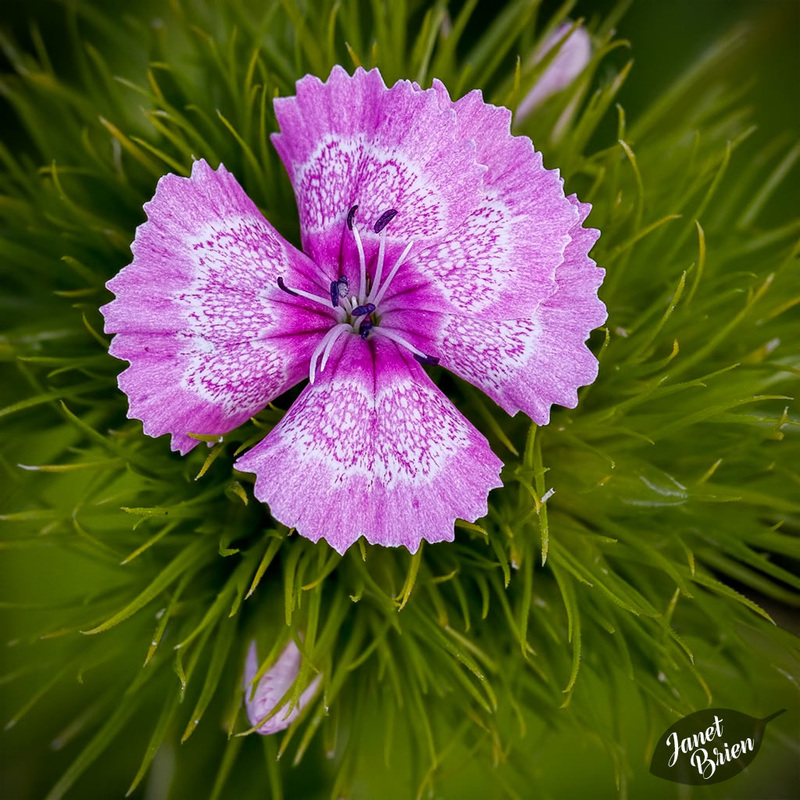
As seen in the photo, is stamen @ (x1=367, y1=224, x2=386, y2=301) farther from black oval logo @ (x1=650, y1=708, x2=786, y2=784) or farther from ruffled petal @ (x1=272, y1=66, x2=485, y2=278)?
black oval logo @ (x1=650, y1=708, x2=786, y2=784)

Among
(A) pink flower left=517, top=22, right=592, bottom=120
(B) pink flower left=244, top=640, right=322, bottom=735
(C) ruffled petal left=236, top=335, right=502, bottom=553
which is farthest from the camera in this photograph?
(A) pink flower left=517, top=22, right=592, bottom=120

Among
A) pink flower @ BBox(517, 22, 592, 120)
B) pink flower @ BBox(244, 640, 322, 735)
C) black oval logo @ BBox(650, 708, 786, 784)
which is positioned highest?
pink flower @ BBox(517, 22, 592, 120)

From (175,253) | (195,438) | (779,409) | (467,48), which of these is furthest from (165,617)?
(467,48)

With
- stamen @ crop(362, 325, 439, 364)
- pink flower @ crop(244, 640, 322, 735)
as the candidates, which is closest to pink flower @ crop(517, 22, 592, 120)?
stamen @ crop(362, 325, 439, 364)

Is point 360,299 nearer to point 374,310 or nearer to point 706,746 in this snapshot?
point 374,310

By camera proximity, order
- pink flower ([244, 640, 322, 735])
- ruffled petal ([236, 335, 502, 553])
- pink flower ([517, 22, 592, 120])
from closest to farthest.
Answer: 1. ruffled petal ([236, 335, 502, 553])
2. pink flower ([244, 640, 322, 735])
3. pink flower ([517, 22, 592, 120])

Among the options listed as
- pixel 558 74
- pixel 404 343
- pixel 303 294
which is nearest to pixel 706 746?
pixel 404 343
